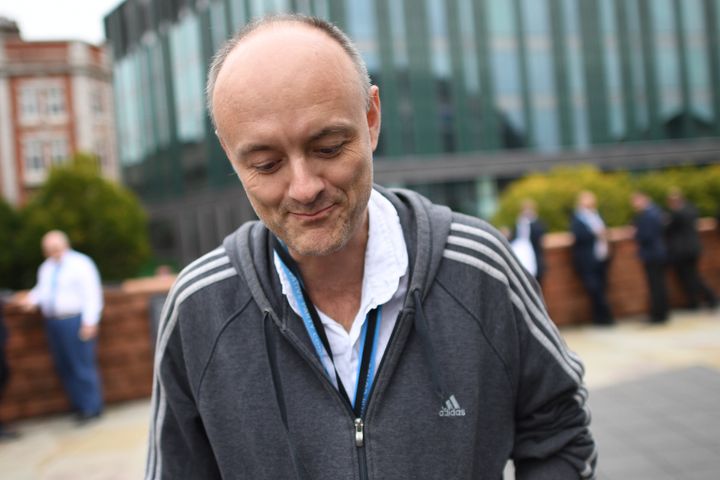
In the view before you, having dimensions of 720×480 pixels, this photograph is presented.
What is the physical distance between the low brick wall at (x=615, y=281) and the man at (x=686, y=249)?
337 mm

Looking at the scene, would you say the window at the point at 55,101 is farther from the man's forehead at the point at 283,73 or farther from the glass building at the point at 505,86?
the man's forehead at the point at 283,73

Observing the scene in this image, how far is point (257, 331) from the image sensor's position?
1.50m

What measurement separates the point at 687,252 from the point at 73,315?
8341mm

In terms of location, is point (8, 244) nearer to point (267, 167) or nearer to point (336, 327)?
point (336, 327)

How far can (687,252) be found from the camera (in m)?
9.64

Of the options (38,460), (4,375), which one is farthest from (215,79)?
(4,375)

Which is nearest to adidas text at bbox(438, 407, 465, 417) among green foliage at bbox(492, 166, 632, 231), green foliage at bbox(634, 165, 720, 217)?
green foliage at bbox(492, 166, 632, 231)

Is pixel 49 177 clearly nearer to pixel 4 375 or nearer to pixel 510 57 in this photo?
pixel 510 57

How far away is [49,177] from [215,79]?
32825 mm

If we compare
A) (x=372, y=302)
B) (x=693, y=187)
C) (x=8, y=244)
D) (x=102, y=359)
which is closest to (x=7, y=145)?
(x=8, y=244)

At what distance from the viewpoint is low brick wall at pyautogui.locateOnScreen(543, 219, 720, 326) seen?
382 inches

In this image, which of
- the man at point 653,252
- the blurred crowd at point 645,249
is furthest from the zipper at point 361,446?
the man at point 653,252

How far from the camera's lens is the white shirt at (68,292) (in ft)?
22.2

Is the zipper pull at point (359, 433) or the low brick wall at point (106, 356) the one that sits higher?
the zipper pull at point (359, 433)
